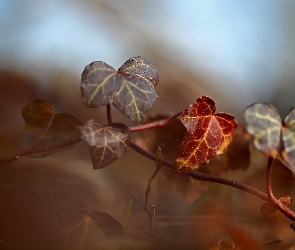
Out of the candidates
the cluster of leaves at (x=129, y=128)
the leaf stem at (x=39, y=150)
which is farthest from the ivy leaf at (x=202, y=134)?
the leaf stem at (x=39, y=150)

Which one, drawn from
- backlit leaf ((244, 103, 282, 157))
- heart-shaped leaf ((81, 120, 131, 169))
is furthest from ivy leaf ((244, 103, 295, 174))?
heart-shaped leaf ((81, 120, 131, 169))

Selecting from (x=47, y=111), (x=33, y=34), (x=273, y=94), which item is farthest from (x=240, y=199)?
(x=273, y=94)

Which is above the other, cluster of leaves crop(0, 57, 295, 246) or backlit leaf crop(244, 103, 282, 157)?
backlit leaf crop(244, 103, 282, 157)

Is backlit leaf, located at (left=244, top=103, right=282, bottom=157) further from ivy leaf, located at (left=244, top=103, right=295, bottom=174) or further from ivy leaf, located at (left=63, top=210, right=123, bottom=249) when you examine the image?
ivy leaf, located at (left=63, top=210, right=123, bottom=249)

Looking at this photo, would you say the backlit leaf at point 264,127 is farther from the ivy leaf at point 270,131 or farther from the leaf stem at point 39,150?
the leaf stem at point 39,150

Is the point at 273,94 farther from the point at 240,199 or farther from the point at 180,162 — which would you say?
the point at 180,162

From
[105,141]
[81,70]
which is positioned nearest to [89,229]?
[105,141]

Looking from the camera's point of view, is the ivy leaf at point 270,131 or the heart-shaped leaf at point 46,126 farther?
the heart-shaped leaf at point 46,126
